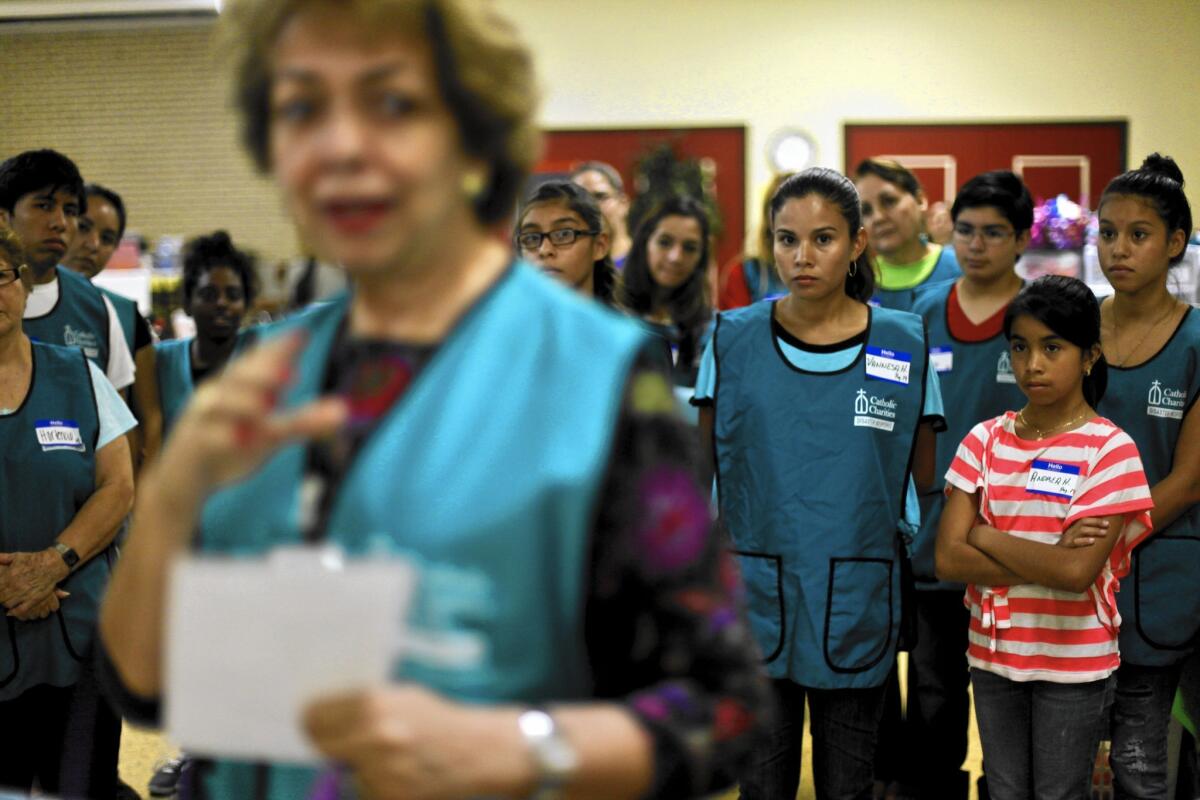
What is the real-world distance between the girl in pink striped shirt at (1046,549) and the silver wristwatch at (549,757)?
1.82 metres

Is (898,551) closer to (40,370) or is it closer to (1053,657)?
(1053,657)

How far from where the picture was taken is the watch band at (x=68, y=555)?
8.25 feet

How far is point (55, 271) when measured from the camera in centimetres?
316

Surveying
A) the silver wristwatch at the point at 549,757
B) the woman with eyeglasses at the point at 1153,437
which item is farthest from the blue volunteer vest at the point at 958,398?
the silver wristwatch at the point at 549,757

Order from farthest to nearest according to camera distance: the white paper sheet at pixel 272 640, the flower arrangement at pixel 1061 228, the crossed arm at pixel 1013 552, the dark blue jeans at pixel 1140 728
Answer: the flower arrangement at pixel 1061 228 → the dark blue jeans at pixel 1140 728 → the crossed arm at pixel 1013 552 → the white paper sheet at pixel 272 640

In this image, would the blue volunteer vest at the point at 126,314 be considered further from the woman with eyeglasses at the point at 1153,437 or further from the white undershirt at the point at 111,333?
the woman with eyeglasses at the point at 1153,437

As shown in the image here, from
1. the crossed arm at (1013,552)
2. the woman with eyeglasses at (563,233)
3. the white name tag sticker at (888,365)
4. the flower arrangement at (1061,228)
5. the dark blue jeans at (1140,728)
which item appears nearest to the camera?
the crossed arm at (1013,552)

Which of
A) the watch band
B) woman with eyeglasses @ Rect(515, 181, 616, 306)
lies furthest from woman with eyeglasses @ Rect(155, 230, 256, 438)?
woman with eyeglasses @ Rect(515, 181, 616, 306)

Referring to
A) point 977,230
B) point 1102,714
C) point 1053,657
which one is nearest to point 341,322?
point 1053,657

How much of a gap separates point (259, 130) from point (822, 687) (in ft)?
5.95

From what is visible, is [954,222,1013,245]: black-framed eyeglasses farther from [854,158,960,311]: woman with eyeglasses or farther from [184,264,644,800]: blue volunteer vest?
[184,264,644,800]: blue volunteer vest

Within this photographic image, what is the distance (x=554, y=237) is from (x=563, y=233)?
2 centimetres

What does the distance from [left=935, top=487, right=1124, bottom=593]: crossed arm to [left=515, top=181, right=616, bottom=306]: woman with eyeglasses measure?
99cm

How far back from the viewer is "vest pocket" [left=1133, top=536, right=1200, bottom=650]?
2.64m
